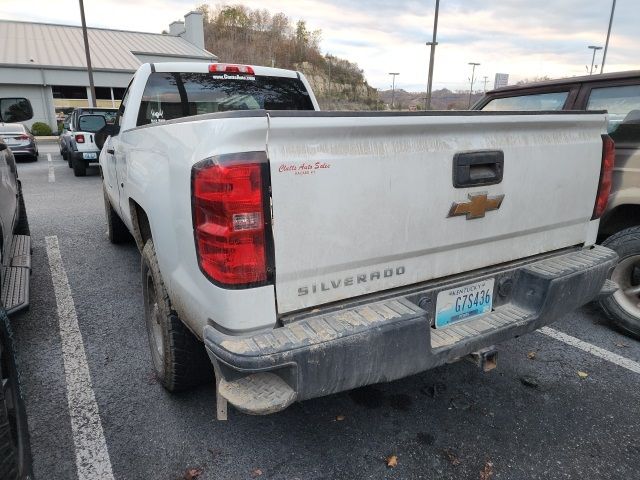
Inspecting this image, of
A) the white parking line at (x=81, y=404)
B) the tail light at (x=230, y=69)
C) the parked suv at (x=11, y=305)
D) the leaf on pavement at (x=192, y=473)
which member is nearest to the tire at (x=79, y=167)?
the parked suv at (x=11, y=305)

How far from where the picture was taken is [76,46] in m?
31.0

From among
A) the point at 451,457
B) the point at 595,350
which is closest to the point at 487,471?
the point at 451,457

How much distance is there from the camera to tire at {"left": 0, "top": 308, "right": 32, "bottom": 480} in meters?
1.59

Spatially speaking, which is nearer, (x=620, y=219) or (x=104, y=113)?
(x=620, y=219)

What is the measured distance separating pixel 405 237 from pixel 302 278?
1.78 ft

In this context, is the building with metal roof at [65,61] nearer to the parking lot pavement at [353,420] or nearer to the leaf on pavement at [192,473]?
the parking lot pavement at [353,420]

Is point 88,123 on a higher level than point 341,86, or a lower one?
lower

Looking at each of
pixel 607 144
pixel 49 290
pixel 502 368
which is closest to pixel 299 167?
pixel 607 144

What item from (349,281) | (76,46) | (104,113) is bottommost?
(349,281)

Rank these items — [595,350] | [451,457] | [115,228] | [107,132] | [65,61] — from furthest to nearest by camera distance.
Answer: [65,61]
[115,228]
[107,132]
[595,350]
[451,457]

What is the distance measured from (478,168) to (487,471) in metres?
1.51

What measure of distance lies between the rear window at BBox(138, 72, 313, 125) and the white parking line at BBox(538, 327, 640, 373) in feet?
9.78

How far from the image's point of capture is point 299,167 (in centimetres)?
179

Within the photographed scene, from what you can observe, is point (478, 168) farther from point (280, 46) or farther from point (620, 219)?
point (280, 46)
